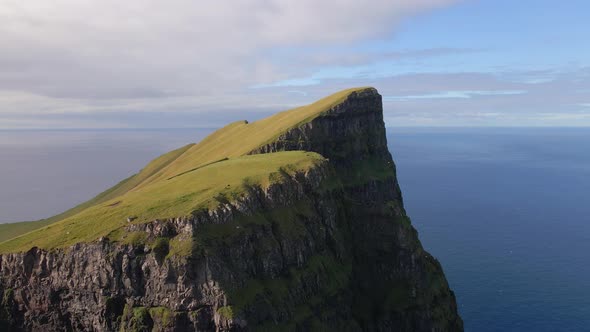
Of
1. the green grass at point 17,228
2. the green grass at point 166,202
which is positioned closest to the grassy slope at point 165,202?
the green grass at point 166,202

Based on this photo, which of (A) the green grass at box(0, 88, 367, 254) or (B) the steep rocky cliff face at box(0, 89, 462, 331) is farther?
(A) the green grass at box(0, 88, 367, 254)

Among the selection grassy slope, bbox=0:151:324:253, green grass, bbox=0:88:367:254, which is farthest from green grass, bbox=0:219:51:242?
grassy slope, bbox=0:151:324:253

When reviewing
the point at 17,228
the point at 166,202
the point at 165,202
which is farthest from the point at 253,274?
the point at 17,228

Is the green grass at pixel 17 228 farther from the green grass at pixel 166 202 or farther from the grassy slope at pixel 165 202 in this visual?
the grassy slope at pixel 165 202

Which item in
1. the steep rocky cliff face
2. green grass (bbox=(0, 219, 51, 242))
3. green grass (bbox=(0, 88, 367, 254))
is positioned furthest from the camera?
green grass (bbox=(0, 219, 51, 242))

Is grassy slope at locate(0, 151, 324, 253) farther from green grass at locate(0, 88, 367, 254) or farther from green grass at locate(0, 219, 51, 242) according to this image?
green grass at locate(0, 219, 51, 242)

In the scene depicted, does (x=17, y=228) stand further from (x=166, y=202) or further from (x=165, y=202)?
(x=166, y=202)
